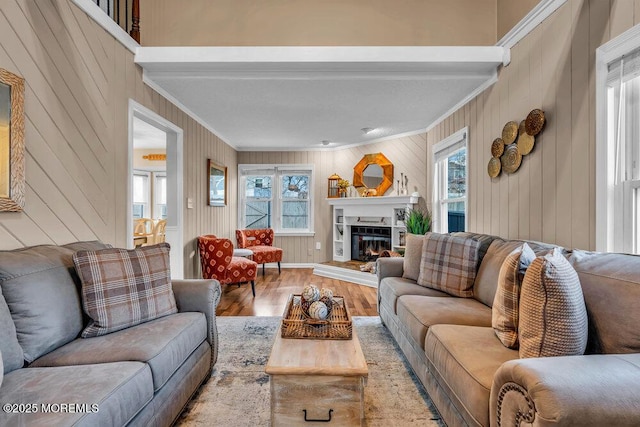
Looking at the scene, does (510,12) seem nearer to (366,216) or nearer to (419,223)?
(419,223)

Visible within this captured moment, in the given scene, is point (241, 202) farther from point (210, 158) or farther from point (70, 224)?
point (70, 224)

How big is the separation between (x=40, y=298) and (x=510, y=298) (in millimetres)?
2148

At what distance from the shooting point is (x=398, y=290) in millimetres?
2564

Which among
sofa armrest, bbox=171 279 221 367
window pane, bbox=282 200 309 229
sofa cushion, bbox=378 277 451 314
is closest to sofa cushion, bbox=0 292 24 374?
sofa armrest, bbox=171 279 221 367

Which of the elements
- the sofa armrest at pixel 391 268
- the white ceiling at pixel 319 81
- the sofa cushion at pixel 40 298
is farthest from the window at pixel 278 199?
the sofa cushion at pixel 40 298

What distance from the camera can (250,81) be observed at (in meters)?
3.07

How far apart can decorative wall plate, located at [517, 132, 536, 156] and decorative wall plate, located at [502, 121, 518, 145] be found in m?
0.07

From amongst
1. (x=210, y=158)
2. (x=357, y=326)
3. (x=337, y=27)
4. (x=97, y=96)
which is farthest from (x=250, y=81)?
(x=357, y=326)

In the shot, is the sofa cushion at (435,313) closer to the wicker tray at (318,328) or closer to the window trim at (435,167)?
the wicker tray at (318,328)

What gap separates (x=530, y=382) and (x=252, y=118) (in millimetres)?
4052

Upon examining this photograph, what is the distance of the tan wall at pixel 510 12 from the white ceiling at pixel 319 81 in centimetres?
19

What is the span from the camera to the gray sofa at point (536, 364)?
87cm

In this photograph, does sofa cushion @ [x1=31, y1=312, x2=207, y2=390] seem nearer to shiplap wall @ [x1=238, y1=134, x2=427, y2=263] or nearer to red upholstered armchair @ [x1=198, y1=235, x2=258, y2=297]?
red upholstered armchair @ [x1=198, y1=235, x2=258, y2=297]

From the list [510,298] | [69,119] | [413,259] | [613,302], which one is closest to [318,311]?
[510,298]
